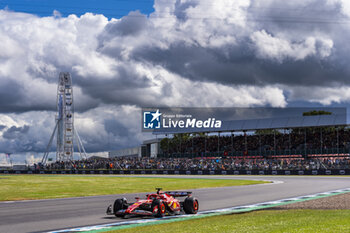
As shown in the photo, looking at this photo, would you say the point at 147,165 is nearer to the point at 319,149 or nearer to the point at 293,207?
the point at 319,149

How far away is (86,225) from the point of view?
1162 centimetres

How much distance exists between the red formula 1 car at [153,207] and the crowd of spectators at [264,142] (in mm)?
49984

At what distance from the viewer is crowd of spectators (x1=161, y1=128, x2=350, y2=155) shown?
209ft

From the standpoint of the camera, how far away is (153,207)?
1269 centimetres

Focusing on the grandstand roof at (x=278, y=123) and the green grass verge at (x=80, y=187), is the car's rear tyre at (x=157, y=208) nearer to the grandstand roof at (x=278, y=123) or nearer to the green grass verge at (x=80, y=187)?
the green grass verge at (x=80, y=187)

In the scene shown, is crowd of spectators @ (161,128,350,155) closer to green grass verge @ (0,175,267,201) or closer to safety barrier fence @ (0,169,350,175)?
safety barrier fence @ (0,169,350,175)

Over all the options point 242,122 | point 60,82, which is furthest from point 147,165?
point 60,82

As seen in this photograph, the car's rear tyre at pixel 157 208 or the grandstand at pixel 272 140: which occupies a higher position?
the grandstand at pixel 272 140

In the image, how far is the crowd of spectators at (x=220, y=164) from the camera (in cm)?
4931

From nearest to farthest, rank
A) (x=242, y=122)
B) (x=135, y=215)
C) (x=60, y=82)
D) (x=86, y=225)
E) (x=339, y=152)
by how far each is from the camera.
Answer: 1. (x=86, y=225)
2. (x=135, y=215)
3. (x=339, y=152)
4. (x=242, y=122)
5. (x=60, y=82)

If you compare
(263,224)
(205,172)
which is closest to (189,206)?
(263,224)

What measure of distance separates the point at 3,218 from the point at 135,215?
12.0 ft

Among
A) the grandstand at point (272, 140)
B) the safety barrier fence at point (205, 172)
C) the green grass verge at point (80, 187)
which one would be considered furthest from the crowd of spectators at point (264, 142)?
the green grass verge at point (80, 187)

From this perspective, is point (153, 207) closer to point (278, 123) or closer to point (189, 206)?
point (189, 206)
